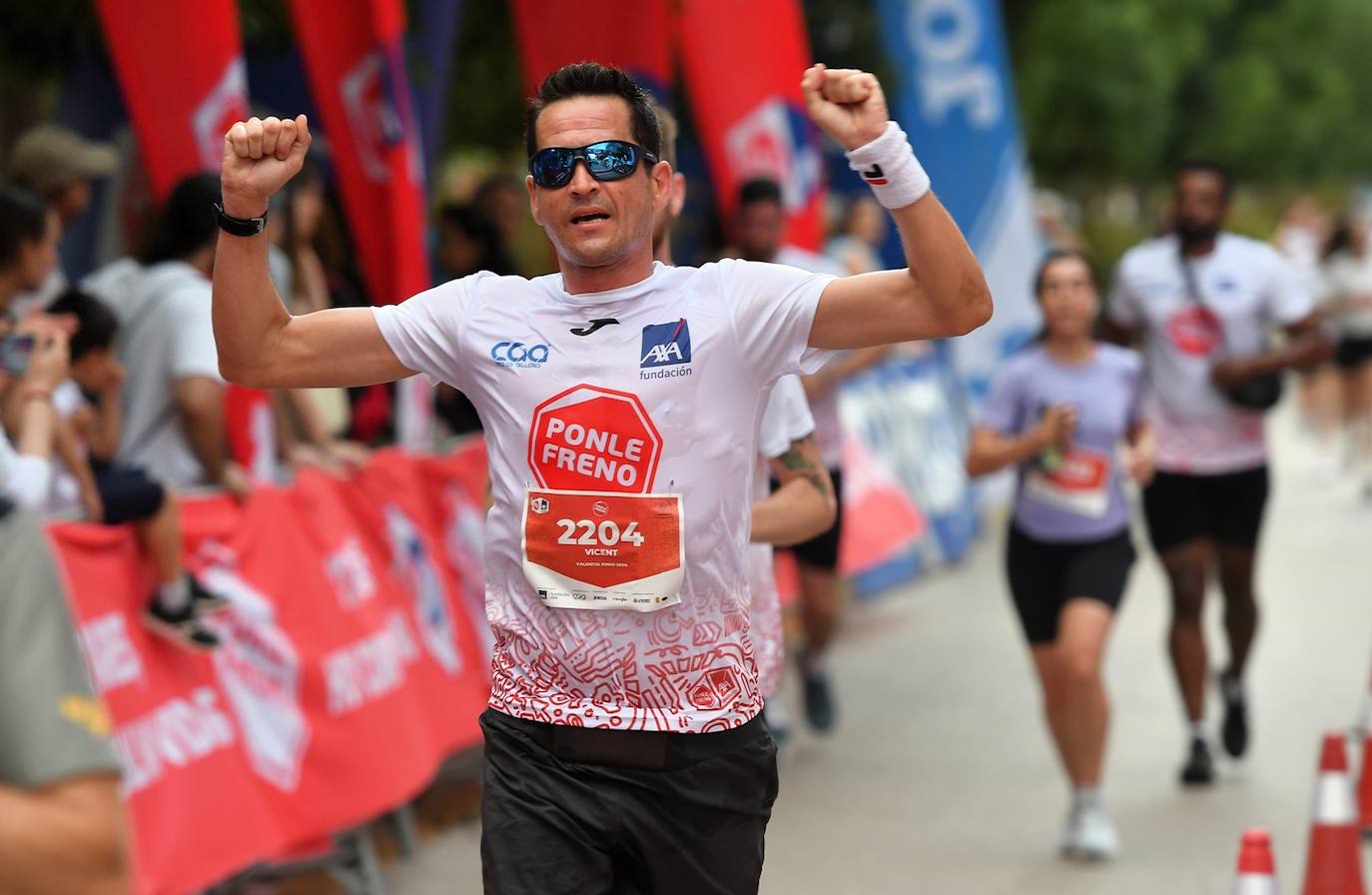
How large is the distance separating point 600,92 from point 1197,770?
5110mm

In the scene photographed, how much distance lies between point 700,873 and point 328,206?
6836mm

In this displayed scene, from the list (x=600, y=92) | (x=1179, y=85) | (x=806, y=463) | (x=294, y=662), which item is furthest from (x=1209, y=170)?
(x=1179, y=85)

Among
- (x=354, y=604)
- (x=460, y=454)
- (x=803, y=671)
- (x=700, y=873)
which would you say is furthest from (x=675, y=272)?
(x=803, y=671)

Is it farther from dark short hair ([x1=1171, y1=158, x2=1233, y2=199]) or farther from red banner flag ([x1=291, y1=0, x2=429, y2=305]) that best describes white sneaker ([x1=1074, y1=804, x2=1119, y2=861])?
red banner flag ([x1=291, y1=0, x2=429, y2=305])

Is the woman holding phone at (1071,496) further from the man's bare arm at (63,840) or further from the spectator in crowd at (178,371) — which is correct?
the man's bare arm at (63,840)

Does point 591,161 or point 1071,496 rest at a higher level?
point 591,161

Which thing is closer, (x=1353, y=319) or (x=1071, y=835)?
(x=1071, y=835)

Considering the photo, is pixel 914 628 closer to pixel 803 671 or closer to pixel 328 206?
pixel 803 671

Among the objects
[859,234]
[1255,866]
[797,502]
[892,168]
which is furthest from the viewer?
[859,234]

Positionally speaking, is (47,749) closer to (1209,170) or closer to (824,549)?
(824,549)

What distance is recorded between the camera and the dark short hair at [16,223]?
19.3 feet

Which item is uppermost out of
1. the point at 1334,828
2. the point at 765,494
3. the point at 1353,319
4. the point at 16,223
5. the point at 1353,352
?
the point at 16,223

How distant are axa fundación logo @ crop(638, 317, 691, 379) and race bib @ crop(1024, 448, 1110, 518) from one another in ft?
12.0

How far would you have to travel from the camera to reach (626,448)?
343 centimetres
